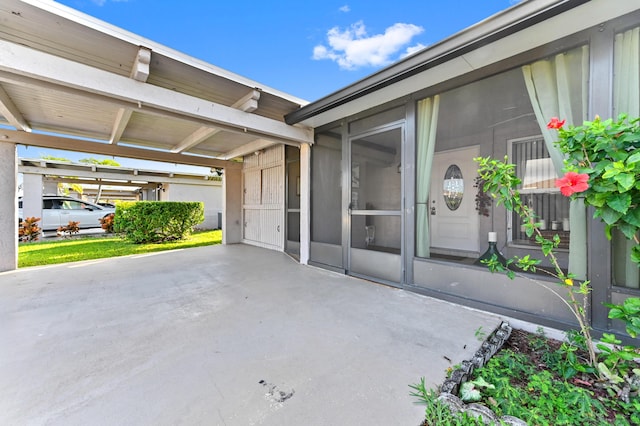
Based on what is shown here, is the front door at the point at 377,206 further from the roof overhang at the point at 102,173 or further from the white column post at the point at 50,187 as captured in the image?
the white column post at the point at 50,187

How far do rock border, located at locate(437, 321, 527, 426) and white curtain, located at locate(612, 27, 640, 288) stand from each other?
0.99m

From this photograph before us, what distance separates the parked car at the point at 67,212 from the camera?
917 cm

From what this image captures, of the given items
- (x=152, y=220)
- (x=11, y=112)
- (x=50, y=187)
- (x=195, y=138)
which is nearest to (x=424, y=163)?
(x=195, y=138)

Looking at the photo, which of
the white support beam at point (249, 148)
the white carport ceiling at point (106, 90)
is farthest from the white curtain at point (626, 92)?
the white support beam at point (249, 148)

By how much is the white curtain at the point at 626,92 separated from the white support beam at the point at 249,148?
5.35 m

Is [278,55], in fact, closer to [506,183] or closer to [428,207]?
[428,207]

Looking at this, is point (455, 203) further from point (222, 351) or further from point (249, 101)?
point (222, 351)

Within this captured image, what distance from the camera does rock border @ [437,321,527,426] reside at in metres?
1.28

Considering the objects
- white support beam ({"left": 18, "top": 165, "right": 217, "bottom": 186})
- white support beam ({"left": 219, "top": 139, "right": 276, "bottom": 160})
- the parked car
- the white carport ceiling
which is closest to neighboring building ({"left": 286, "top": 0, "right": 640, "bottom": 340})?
the white carport ceiling

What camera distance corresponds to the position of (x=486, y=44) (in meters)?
2.34

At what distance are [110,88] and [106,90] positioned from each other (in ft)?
0.16

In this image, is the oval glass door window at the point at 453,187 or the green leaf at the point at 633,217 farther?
the oval glass door window at the point at 453,187

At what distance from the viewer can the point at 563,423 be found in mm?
1278

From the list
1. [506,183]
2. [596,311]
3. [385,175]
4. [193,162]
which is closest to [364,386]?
[506,183]
